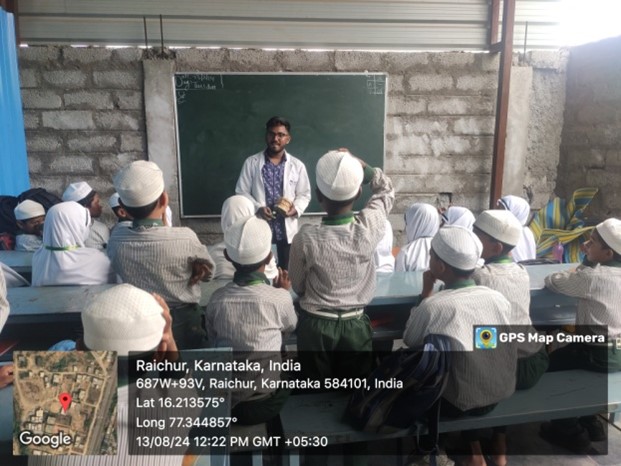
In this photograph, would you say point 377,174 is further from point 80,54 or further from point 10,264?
point 80,54

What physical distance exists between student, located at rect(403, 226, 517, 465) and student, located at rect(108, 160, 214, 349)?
873 mm

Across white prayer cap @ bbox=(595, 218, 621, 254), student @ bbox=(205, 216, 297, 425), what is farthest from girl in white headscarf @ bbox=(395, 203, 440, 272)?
student @ bbox=(205, 216, 297, 425)

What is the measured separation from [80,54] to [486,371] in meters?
4.33

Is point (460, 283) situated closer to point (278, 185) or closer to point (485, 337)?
point (485, 337)

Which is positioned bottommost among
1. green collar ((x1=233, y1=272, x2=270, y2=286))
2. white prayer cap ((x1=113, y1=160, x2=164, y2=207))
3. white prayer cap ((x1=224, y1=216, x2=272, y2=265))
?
green collar ((x1=233, y1=272, x2=270, y2=286))

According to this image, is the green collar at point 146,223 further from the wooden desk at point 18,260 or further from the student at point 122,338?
the wooden desk at point 18,260

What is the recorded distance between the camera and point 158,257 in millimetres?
1839

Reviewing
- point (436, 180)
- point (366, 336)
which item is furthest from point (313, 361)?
point (436, 180)

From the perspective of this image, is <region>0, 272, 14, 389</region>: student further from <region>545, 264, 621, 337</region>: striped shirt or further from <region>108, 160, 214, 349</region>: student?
<region>545, 264, 621, 337</region>: striped shirt

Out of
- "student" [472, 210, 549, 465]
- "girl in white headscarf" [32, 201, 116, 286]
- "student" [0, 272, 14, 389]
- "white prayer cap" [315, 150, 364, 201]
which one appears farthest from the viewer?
"girl in white headscarf" [32, 201, 116, 286]

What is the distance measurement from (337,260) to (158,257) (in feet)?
2.27

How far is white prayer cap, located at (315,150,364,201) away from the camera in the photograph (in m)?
1.75

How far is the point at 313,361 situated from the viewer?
6.27 ft

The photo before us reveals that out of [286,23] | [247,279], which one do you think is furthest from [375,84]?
[247,279]
